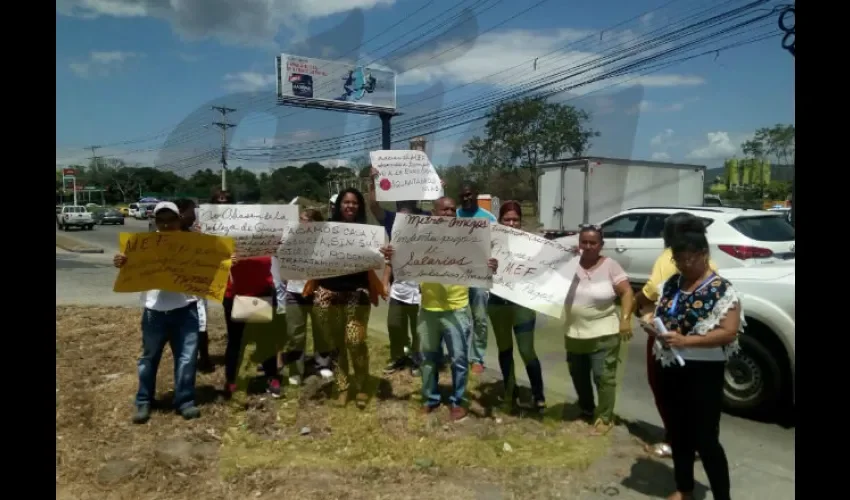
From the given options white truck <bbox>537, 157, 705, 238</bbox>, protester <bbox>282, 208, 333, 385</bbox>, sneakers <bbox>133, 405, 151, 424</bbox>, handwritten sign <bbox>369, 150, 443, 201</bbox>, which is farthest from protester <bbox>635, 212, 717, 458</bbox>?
white truck <bbox>537, 157, 705, 238</bbox>

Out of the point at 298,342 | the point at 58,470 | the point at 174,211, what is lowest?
the point at 58,470

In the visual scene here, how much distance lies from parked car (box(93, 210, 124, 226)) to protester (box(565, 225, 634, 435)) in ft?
164

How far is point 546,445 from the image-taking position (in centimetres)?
429

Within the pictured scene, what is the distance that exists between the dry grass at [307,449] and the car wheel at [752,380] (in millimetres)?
1391

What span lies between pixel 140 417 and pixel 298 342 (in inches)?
57.8

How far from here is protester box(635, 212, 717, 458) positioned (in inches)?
139

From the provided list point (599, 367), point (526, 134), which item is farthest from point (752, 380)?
point (526, 134)

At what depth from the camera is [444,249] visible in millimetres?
4598

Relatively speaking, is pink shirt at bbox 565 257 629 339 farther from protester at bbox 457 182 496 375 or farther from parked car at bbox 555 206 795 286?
parked car at bbox 555 206 795 286

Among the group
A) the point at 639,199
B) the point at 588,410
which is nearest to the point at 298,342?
the point at 588,410

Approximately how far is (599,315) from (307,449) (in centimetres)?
232

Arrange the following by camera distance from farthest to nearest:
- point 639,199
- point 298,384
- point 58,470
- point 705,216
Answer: point 639,199, point 705,216, point 298,384, point 58,470

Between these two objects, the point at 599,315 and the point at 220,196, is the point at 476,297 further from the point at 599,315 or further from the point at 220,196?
the point at 220,196
